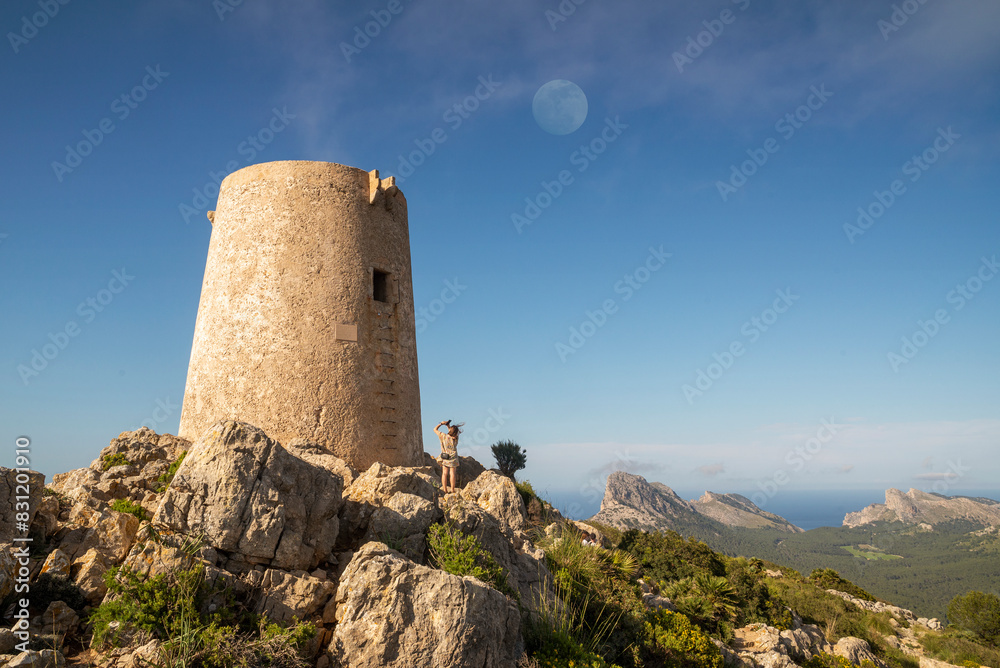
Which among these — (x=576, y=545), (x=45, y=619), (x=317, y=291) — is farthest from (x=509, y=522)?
(x=45, y=619)

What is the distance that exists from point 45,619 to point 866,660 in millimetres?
16365

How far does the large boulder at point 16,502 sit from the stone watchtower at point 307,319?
368 centimetres

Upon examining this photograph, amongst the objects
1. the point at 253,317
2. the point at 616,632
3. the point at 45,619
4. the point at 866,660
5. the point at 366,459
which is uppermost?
the point at 253,317

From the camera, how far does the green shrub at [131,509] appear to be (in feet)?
23.8

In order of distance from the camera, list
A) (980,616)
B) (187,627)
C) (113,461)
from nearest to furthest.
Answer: (187,627), (113,461), (980,616)

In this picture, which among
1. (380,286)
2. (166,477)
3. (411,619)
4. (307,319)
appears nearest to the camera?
(411,619)

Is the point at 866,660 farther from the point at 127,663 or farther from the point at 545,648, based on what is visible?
the point at 127,663

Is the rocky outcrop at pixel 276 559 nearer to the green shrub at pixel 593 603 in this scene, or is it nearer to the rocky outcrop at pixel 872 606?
the green shrub at pixel 593 603

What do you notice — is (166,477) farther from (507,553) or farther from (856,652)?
(856,652)

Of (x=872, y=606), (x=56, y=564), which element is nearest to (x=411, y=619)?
(x=56, y=564)

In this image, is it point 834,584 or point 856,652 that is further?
point 834,584

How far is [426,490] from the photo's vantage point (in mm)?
9156

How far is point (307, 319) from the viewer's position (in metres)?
10.5

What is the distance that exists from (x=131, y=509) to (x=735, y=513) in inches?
4619
